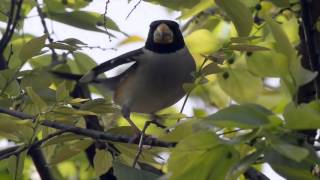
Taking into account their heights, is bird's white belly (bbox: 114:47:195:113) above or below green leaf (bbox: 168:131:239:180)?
below

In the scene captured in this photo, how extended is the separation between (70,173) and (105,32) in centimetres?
179

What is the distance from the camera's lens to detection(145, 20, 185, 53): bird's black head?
12.2ft

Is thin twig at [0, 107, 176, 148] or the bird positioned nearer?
thin twig at [0, 107, 176, 148]

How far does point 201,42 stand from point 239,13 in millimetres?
634

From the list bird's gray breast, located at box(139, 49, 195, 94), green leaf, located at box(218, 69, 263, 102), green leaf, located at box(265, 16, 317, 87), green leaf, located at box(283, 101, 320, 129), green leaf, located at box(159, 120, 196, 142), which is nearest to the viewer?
green leaf, located at box(283, 101, 320, 129)

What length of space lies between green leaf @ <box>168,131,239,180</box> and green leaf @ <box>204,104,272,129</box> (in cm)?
9

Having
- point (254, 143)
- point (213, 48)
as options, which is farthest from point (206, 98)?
point (254, 143)

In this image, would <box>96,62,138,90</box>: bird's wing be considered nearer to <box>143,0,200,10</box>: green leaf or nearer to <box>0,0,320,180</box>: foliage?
<box>0,0,320,180</box>: foliage

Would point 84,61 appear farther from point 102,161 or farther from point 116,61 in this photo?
point 102,161

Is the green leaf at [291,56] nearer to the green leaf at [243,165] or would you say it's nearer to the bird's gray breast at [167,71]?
the green leaf at [243,165]

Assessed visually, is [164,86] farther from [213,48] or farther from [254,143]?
[254,143]

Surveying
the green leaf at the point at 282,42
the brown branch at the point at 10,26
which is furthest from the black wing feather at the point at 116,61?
the green leaf at the point at 282,42

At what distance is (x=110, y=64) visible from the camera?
327 cm

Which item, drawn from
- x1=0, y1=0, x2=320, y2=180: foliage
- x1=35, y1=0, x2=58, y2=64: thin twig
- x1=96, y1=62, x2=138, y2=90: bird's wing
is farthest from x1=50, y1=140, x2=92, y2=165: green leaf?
x1=96, y1=62, x2=138, y2=90: bird's wing
